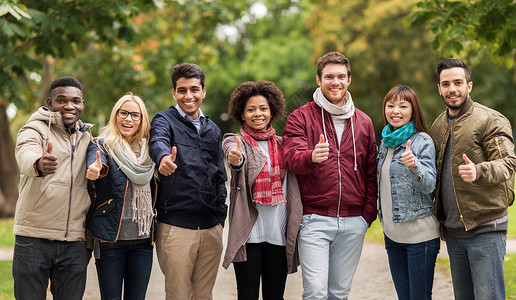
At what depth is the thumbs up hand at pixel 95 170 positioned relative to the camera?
371 centimetres

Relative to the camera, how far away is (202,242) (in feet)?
13.7

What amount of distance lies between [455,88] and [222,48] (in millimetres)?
13893

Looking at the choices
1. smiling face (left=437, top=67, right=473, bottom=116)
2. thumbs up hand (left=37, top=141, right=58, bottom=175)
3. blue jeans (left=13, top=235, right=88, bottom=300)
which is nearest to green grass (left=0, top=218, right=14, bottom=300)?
blue jeans (left=13, top=235, right=88, bottom=300)

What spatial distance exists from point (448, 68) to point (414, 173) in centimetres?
87

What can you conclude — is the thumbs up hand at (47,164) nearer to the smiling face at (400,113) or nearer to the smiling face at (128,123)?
the smiling face at (128,123)

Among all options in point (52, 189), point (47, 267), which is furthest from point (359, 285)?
point (52, 189)

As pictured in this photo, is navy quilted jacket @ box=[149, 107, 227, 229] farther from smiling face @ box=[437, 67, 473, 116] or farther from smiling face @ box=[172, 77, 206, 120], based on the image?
smiling face @ box=[437, 67, 473, 116]

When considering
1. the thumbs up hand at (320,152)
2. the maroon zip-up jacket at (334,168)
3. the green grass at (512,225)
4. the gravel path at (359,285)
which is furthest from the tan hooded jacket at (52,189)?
the green grass at (512,225)

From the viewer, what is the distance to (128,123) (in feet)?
13.6

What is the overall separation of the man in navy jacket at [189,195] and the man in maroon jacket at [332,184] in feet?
2.02

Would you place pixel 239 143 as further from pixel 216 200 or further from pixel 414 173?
pixel 414 173

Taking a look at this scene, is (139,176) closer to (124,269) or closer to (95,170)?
(95,170)

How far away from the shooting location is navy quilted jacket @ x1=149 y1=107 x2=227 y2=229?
406 cm

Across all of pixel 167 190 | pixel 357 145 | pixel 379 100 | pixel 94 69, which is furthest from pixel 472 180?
pixel 379 100
